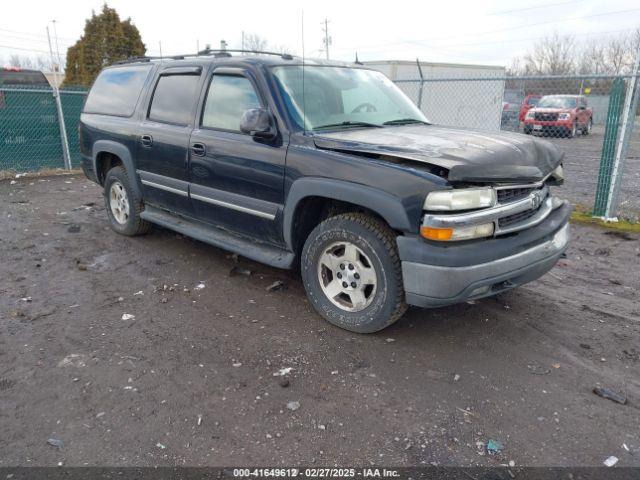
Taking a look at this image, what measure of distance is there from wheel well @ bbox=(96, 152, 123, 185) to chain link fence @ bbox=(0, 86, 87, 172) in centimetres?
517

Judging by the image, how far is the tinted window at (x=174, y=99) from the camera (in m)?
4.67

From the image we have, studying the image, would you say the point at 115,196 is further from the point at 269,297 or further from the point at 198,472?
the point at 198,472

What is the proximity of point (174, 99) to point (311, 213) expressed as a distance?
2.06 m

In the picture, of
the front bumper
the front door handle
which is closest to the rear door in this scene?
the front door handle

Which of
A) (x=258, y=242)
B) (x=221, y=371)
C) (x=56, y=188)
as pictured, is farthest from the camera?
(x=56, y=188)

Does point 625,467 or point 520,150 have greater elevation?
point 520,150

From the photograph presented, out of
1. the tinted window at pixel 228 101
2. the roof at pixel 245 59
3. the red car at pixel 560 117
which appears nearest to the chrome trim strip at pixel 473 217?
the tinted window at pixel 228 101

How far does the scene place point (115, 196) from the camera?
6039 millimetres

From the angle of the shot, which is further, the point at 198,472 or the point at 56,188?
the point at 56,188

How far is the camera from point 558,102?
20.1 metres

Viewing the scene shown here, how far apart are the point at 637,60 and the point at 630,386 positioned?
15.4 feet

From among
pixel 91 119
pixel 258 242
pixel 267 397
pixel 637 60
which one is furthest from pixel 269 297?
→ pixel 637 60

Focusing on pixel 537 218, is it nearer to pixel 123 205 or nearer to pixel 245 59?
pixel 245 59

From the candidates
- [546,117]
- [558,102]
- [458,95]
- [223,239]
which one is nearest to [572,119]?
[546,117]
